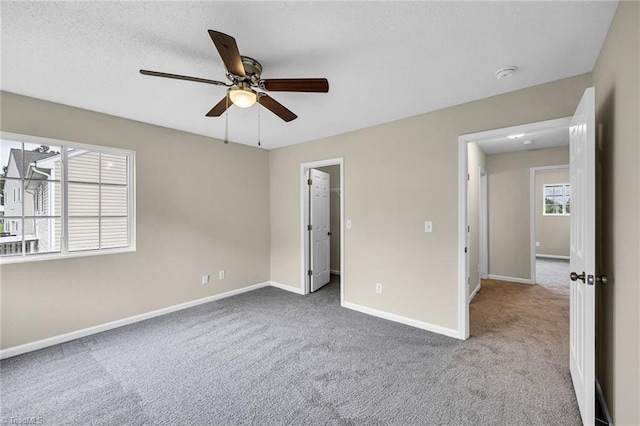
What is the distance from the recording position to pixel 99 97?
2.63 meters

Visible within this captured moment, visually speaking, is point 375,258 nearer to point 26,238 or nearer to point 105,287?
point 105,287

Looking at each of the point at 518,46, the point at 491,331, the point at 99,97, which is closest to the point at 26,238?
the point at 99,97

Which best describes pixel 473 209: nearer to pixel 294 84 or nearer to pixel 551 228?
pixel 294 84

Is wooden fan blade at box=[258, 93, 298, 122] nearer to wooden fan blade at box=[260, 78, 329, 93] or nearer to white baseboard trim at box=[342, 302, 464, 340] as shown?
wooden fan blade at box=[260, 78, 329, 93]

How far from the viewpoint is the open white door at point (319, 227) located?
4516 mm

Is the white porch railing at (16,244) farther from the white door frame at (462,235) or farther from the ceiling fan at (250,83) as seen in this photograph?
the white door frame at (462,235)

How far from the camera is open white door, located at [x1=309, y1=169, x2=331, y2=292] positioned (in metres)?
4.52

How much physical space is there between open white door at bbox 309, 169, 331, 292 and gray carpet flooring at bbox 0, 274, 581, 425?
1.28 m

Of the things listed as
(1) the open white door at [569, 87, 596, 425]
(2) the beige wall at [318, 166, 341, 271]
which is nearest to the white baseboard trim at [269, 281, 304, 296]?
(2) the beige wall at [318, 166, 341, 271]

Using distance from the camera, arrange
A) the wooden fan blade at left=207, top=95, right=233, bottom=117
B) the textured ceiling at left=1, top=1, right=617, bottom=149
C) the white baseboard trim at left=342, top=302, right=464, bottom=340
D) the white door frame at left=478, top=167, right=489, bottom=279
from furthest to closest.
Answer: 1. the white door frame at left=478, top=167, right=489, bottom=279
2. the white baseboard trim at left=342, top=302, right=464, bottom=340
3. the wooden fan blade at left=207, top=95, right=233, bottom=117
4. the textured ceiling at left=1, top=1, right=617, bottom=149

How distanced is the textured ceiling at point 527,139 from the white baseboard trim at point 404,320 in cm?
275

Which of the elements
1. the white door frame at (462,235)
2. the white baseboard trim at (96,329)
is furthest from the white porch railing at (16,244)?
the white door frame at (462,235)

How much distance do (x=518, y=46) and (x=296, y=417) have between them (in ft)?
9.49

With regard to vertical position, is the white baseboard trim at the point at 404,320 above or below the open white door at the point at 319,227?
below
